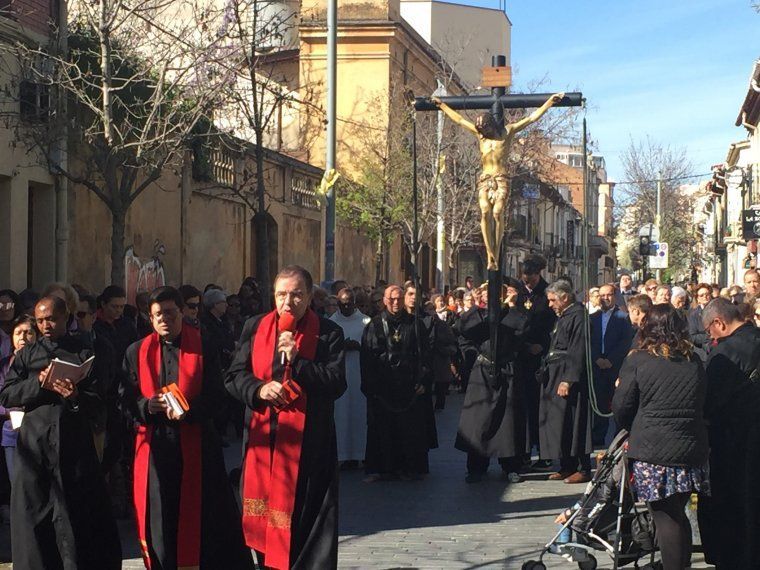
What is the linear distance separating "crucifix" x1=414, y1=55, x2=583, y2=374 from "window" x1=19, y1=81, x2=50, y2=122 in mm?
→ 6449

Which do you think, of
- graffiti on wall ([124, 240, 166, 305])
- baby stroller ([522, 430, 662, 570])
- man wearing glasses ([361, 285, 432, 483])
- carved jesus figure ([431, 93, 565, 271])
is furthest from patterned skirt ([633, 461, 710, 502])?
graffiti on wall ([124, 240, 166, 305])

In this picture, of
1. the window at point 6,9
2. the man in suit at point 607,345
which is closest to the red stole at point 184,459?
the man in suit at point 607,345

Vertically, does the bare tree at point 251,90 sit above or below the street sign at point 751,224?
above

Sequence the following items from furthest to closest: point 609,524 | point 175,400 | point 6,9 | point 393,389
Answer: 1. point 6,9
2. point 393,389
3. point 609,524
4. point 175,400

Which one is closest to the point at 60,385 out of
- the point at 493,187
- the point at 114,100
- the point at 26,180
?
the point at 493,187

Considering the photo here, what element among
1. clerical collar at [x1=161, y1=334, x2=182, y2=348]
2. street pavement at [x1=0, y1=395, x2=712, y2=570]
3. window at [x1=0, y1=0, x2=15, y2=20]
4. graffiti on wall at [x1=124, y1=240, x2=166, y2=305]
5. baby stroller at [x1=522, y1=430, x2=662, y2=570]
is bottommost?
street pavement at [x1=0, y1=395, x2=712, y2=570]

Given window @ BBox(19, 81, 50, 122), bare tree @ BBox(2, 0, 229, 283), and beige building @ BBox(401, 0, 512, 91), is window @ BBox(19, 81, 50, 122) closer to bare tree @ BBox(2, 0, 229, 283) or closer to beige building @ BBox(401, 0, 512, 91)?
bare tree @ BBox(2, 0, 229, 283)

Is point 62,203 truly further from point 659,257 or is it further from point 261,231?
point 659,257

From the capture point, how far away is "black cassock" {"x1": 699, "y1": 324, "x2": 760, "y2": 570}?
25.9ft

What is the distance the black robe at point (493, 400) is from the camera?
1238cm

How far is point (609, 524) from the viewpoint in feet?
26.8

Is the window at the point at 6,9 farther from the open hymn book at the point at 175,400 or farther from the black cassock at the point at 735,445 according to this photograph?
the black cassock at the point at 735,445

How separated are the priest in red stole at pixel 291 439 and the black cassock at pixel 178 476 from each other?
0.22m

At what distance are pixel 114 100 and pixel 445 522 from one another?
8488 mm
